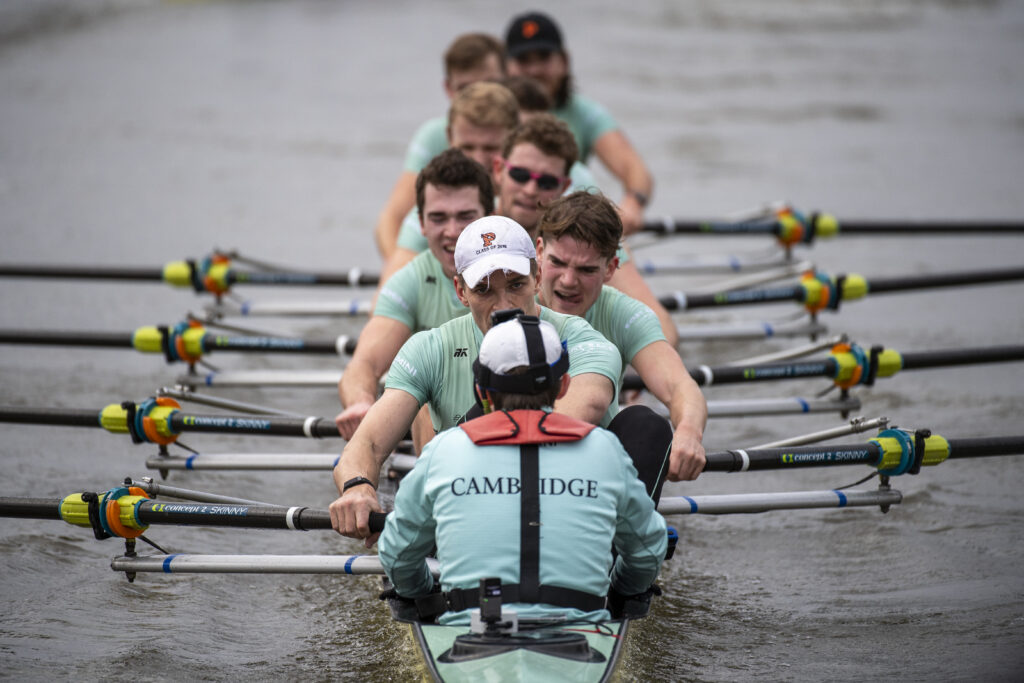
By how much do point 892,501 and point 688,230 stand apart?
3.30m

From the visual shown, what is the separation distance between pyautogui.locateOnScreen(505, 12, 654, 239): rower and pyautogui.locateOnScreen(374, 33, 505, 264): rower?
0.14 m

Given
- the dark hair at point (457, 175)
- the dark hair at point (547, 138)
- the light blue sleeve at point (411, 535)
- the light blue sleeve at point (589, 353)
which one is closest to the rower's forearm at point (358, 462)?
the light blue sleeve at point (411, 535)

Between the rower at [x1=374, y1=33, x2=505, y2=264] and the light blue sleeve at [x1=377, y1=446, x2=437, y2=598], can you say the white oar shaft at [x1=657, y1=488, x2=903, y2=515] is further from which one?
the rower at [x1=374, y1=33, x2=505, y2=264]

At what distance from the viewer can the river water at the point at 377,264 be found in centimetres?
399

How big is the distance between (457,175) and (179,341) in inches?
83.1

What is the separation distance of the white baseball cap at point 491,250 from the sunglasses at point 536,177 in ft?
3.93

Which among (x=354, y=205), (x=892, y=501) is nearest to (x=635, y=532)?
(x=892, y=501)

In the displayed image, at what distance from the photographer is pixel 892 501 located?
13.6 feet

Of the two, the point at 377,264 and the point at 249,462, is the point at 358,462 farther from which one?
the point at 377,264

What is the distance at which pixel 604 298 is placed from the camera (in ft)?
13.0

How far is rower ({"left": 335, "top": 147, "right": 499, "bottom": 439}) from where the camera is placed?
4.21 metres

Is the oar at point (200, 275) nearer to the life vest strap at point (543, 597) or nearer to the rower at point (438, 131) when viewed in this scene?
the rower at point (438, 131)

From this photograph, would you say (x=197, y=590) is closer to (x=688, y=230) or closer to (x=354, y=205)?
(x=688, y=230)

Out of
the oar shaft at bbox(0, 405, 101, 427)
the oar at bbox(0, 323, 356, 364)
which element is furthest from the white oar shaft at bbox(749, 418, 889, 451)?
the oar shaft at bbox(0, 405, 101, 427)
